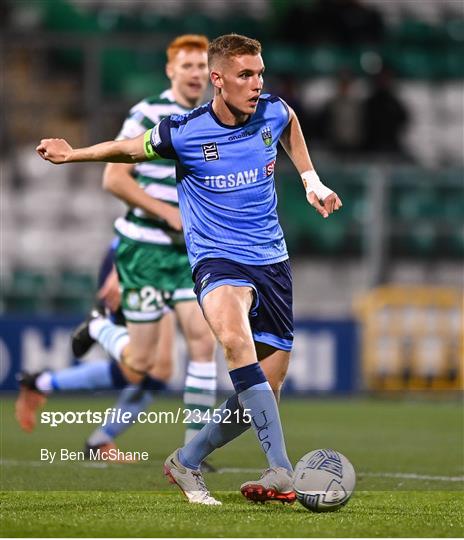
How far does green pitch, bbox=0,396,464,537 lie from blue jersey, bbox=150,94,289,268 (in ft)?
3.88

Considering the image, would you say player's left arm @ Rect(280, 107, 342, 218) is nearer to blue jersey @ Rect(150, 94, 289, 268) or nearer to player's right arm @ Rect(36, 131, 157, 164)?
blue jersey @ Rect(150, 94, 289, 268)

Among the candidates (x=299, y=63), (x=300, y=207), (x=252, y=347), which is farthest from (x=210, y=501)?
(x=299, y=63)

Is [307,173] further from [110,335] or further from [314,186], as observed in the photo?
[110,335]

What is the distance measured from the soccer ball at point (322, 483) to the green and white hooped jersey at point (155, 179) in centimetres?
269

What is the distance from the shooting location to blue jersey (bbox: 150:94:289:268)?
6223 mm

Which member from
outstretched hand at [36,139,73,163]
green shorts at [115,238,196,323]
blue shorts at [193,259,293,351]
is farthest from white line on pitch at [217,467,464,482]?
outstretched hand at [36,139,73,163]

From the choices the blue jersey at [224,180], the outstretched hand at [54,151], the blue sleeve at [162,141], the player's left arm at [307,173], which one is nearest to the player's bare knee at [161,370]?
the blue jersey at [224,180]

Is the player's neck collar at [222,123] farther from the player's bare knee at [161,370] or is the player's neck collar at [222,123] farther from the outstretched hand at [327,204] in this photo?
the player's bare knee at [161,370]

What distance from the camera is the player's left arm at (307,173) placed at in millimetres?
6031

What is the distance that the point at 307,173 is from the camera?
6328mm

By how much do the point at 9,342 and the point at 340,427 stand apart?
14.4 feet

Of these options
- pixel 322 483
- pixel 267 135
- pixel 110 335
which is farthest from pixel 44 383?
pixel 322 483

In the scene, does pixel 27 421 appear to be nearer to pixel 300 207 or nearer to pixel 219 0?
pixel 300 207

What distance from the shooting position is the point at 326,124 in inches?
672
